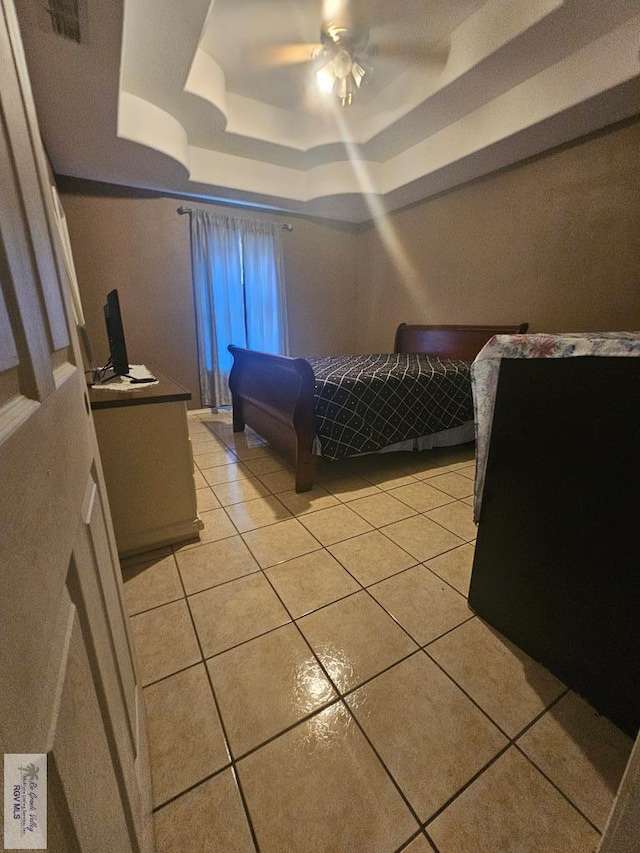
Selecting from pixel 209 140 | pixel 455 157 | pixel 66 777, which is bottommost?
pixel 66 777

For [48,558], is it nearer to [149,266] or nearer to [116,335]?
[116,335]

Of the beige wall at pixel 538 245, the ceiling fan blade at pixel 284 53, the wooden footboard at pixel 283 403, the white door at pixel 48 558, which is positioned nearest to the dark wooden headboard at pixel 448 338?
the beige wall at pixel 538 245

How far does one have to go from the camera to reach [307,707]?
1025mm

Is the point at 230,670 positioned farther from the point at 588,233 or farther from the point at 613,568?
the point at 588,233

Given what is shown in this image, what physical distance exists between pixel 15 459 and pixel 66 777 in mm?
294

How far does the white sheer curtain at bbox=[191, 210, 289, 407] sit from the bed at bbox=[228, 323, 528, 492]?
42.0 inches

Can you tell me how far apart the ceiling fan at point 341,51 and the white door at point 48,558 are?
265 cm

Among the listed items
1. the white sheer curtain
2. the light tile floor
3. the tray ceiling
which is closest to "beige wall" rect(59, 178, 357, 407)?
the white sheer curtain

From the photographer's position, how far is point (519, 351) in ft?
3.55

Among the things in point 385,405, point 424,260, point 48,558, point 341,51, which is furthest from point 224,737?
point 424,260

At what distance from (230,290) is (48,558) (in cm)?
429

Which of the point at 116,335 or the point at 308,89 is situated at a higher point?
the point at 308,89

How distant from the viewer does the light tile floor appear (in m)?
0.79

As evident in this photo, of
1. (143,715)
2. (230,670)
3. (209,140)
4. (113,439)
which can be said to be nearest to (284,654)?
(230,670)
